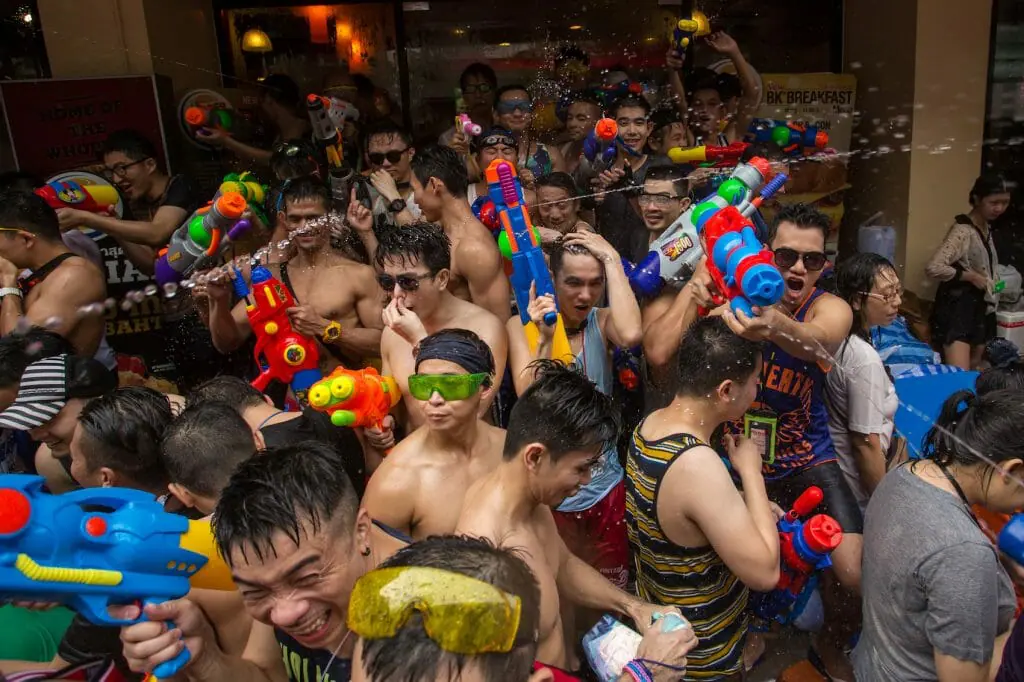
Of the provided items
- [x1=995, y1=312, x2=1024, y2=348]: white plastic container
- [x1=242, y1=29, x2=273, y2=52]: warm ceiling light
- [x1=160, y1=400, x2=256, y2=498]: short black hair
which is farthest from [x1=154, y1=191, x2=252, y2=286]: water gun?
[x1=995, y1=312, x2=1024, y2=348]: white plastic container

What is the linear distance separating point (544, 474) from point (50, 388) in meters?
1.90

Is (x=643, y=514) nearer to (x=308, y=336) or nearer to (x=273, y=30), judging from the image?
(x=308, y=336)

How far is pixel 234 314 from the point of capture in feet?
12.3

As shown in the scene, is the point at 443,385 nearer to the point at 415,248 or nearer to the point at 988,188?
the point at 415,248

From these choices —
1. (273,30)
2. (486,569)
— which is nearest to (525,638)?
(486,569)

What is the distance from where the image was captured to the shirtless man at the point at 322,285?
368 centimetres

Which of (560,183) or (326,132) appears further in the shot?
(326,132)

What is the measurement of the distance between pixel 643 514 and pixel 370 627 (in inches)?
47.1

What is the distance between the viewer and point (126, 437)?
7.84 feet

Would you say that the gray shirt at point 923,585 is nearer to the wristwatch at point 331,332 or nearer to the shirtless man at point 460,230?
the shirtless man at point 460,230

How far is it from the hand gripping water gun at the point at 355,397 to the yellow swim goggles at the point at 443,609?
129 cm

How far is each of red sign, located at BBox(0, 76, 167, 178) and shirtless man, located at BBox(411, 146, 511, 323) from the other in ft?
8.88

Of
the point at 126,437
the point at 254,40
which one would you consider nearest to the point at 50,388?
the point at 126,437

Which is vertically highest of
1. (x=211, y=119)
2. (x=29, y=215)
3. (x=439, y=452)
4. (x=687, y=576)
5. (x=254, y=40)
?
(x=254, y=40)
